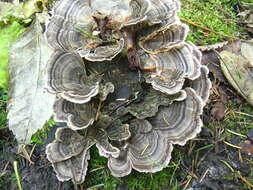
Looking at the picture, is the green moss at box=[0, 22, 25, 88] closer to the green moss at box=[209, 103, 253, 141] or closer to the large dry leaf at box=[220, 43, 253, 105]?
the green moss at box=[209, 103, 253, 141]

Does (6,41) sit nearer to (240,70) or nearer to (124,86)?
(124,86)

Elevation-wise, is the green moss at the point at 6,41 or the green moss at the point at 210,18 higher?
the green moss at the point at 6,41

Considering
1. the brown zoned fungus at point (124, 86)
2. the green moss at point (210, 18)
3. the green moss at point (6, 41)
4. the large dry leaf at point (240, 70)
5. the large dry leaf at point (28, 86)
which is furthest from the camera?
the green moss at point (210, 18)

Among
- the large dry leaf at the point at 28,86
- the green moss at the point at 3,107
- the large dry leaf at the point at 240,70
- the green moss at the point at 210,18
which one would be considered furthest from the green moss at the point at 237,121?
the green moss at the point at 3,107

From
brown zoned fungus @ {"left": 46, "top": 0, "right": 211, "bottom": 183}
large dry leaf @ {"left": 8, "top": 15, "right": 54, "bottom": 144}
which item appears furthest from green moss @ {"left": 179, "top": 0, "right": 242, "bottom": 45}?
large dry leaf @ {"left": 8, "top": 15, "right": 54, "bottom": 144}

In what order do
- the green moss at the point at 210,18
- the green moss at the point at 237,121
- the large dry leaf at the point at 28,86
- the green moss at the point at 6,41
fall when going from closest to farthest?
the large dry leaf at the point at 28,86 < the green moss at the point at 237,121 < the green moss at the point at 6,41 < the green moss at the point at 210,18

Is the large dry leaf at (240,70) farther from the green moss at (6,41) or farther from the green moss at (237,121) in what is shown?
the green moss at (6,41)

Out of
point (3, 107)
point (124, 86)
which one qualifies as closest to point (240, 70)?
point (124, 86)
